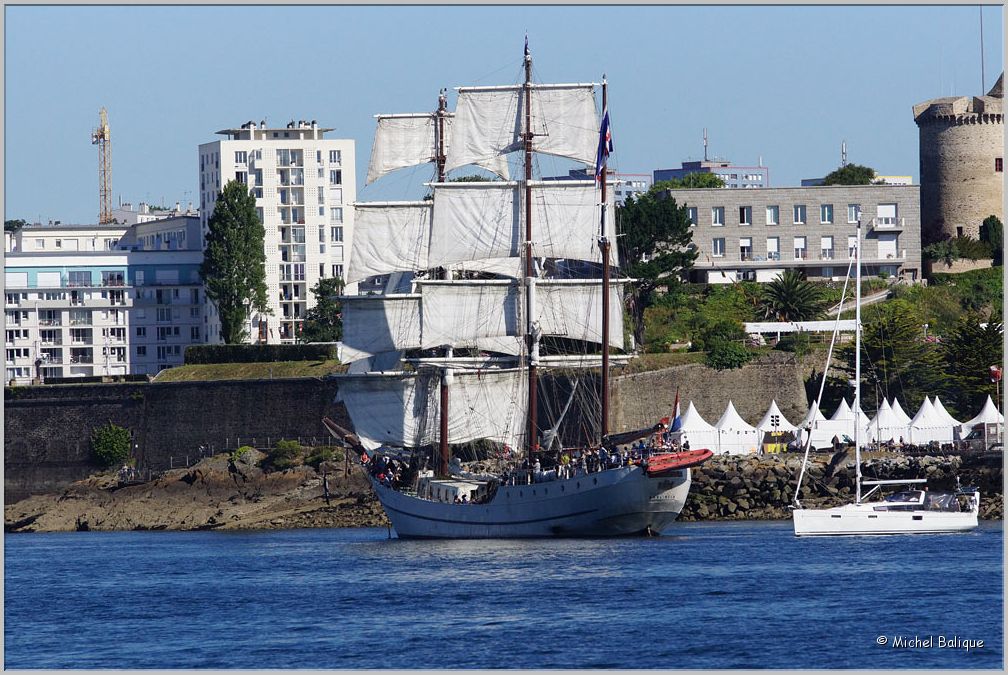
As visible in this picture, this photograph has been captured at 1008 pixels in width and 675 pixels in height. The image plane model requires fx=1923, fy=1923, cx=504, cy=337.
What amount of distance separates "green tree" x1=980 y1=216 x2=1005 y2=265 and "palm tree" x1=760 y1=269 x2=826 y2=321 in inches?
768

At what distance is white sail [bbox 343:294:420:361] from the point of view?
229ft

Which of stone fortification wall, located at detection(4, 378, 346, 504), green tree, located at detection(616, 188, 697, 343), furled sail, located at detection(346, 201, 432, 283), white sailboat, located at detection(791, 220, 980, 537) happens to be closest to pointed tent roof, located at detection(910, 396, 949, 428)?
white sailboat, located at detection(791, 220, 980, 537)

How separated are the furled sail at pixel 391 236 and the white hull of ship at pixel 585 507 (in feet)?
40.6

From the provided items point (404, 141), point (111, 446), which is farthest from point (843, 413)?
point (111, 446)

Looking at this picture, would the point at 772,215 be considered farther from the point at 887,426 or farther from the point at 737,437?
the point at 887,426

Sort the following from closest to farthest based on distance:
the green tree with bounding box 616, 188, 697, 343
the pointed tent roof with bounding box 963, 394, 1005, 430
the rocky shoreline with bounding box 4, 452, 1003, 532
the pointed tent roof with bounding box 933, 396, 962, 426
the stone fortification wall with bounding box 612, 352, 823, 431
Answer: the rocky shoreline with bounding box 4, 452, 1003, 532
the pointed tent roof with bounding box 963, 394, 1005, 430
the pointed tent roof with bounding box 933, 396, 962, 426
the stone fortification wall with bounding box 612, 352, 823, 431
the green tree with bounding box 616, 188, 697, 343

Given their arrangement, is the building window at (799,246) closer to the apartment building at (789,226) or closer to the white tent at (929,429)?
the apartment building at (789,226)

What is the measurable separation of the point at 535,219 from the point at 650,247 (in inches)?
868

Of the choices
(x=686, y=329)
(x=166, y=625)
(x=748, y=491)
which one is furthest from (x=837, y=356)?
(x=166, y=625)

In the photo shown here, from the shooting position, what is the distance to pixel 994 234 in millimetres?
103375

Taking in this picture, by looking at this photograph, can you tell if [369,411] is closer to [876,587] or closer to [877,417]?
[877,417]

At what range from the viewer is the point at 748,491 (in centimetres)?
6706

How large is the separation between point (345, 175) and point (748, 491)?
56.7 m
